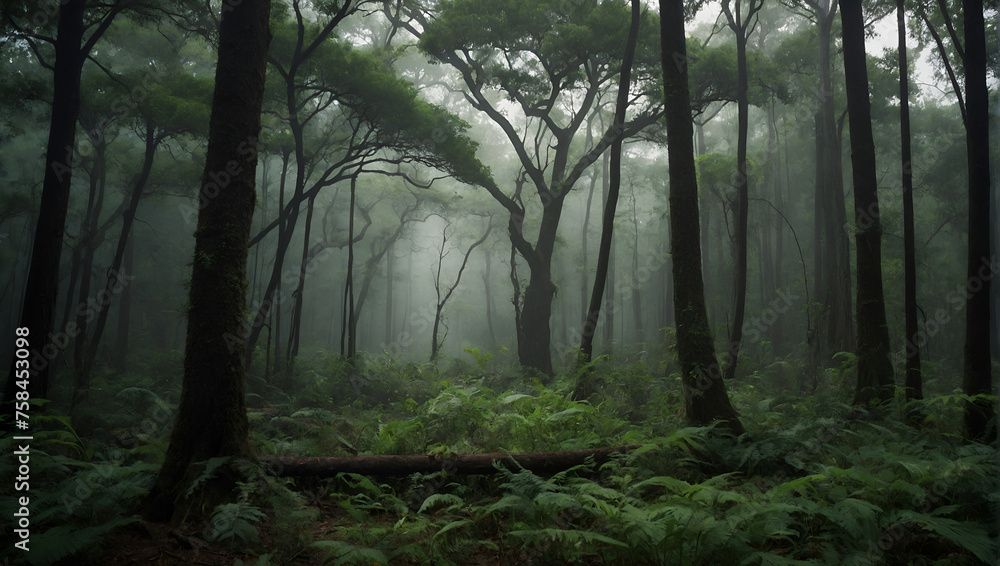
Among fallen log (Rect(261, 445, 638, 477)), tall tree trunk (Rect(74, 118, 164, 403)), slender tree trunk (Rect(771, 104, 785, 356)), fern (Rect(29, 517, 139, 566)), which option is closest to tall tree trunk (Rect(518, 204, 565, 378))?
fallen log (Rect(261, 445, 638, 477))

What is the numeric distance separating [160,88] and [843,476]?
16950mm

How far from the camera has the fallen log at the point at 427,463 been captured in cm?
500

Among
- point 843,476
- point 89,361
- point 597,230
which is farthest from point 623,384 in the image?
point 597,230

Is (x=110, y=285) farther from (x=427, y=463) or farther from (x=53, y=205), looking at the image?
(x=427, y=463)

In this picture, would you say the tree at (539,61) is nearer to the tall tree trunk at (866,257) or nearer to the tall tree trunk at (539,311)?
the tall tree trunk at (539,311)

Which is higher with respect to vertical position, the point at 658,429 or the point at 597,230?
the point at 597,230

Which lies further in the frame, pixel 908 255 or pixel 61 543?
pixel 908 255

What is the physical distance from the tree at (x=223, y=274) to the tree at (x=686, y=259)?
5075mm

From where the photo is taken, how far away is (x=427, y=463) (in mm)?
5070

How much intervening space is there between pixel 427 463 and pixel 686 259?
13.5ft

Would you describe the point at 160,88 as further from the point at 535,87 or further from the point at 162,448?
the point at 162,448

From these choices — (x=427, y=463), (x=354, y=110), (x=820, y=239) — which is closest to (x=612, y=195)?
(x=427, y=463)

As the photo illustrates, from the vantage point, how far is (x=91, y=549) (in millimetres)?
3146

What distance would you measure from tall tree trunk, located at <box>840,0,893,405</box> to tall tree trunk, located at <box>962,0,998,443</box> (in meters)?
0.94
